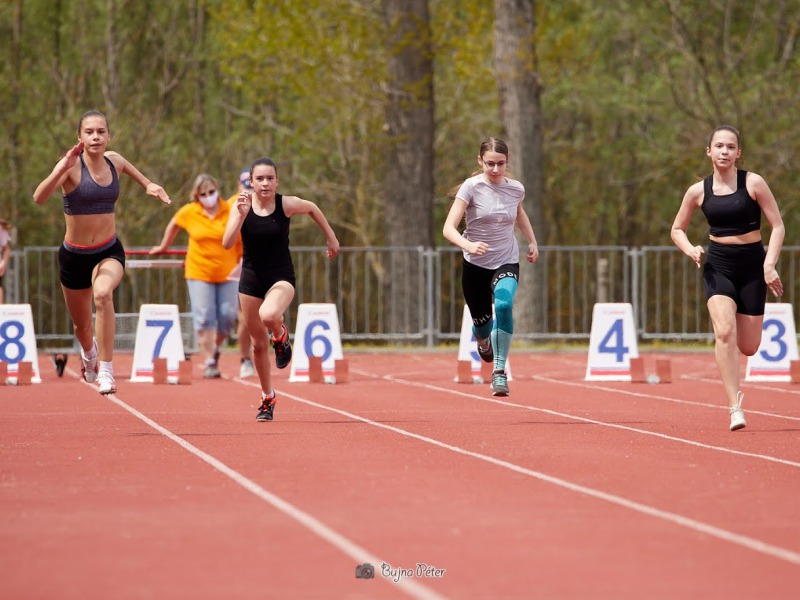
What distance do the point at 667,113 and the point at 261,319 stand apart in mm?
25045

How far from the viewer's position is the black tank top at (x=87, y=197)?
451 inches

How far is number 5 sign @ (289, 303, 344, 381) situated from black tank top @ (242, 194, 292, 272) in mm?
5590

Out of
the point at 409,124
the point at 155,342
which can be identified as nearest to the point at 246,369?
the point at 155,342

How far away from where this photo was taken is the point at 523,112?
25875 mm

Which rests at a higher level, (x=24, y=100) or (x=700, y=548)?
(x=24, y=100)

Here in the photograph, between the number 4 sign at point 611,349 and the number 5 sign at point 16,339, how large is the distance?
6345mm

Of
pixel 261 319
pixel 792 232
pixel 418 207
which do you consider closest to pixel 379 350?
pixel 418 207

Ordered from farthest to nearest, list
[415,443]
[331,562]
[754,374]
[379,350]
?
[379,350] → [754,374] → [415,443] → [331,562]

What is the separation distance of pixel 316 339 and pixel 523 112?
31.5ft

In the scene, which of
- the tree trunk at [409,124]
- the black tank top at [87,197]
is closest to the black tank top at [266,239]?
the black tank top at [87,197]

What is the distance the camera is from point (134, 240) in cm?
3750

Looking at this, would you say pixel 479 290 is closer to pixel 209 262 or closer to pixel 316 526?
pixel 209 262

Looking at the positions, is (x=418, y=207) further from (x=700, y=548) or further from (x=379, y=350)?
(x=700, y=548)

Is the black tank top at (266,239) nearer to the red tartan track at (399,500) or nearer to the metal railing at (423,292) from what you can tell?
the red tartan track at (399,500)
